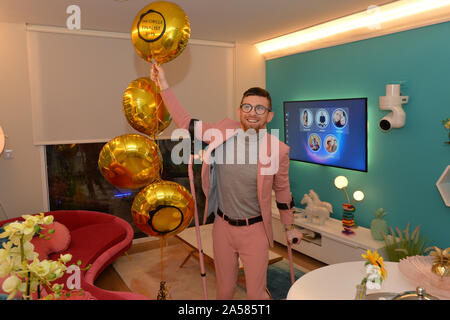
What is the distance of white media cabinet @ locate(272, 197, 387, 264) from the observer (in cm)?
336

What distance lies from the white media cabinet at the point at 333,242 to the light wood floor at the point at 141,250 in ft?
0.27

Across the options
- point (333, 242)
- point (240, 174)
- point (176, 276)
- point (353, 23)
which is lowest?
point (176, 276)

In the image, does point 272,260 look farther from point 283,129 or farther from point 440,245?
point 283,129

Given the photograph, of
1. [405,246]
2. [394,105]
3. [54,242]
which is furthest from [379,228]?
[54,242]

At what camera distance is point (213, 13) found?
11.0ft

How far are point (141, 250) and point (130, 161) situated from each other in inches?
107

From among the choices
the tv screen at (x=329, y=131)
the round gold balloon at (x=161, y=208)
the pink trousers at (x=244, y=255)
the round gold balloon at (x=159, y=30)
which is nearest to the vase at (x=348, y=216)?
the tv screen at (x=329, y=131)

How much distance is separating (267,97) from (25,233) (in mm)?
1635
